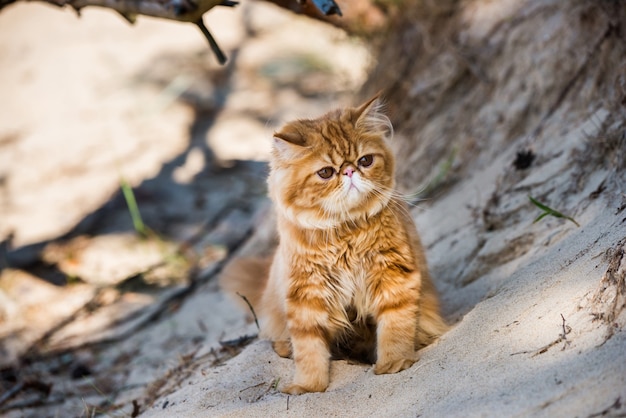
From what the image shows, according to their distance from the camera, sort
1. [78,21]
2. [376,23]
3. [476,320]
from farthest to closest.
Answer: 1. [78,21]
2. [376,23]
3. [476,320]

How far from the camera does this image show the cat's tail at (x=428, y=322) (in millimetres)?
2871

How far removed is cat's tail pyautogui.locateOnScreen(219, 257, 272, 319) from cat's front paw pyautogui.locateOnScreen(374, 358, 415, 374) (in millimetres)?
1126

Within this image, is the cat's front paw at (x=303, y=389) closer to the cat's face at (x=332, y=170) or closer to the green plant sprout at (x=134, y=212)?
the cat's face at (x=332, y=170)

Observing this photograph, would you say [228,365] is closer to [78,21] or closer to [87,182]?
[87,182]

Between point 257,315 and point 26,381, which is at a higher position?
point 257,315

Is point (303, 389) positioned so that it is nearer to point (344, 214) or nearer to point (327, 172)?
point (344, 214)

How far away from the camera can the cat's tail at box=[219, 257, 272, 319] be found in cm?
368

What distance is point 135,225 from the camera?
5.84m

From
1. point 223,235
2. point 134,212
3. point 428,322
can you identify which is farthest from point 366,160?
point 134,212

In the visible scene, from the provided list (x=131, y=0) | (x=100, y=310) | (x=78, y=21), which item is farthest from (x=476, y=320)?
(x=78, y=21)

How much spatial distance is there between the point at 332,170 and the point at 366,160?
161 millimetres

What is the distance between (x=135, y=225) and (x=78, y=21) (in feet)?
12.0

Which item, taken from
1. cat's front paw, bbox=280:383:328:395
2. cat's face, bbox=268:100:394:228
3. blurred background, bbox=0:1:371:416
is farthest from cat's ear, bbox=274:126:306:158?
blurred background, bbox=0:1:371:416

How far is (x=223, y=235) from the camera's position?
19.2 feet
